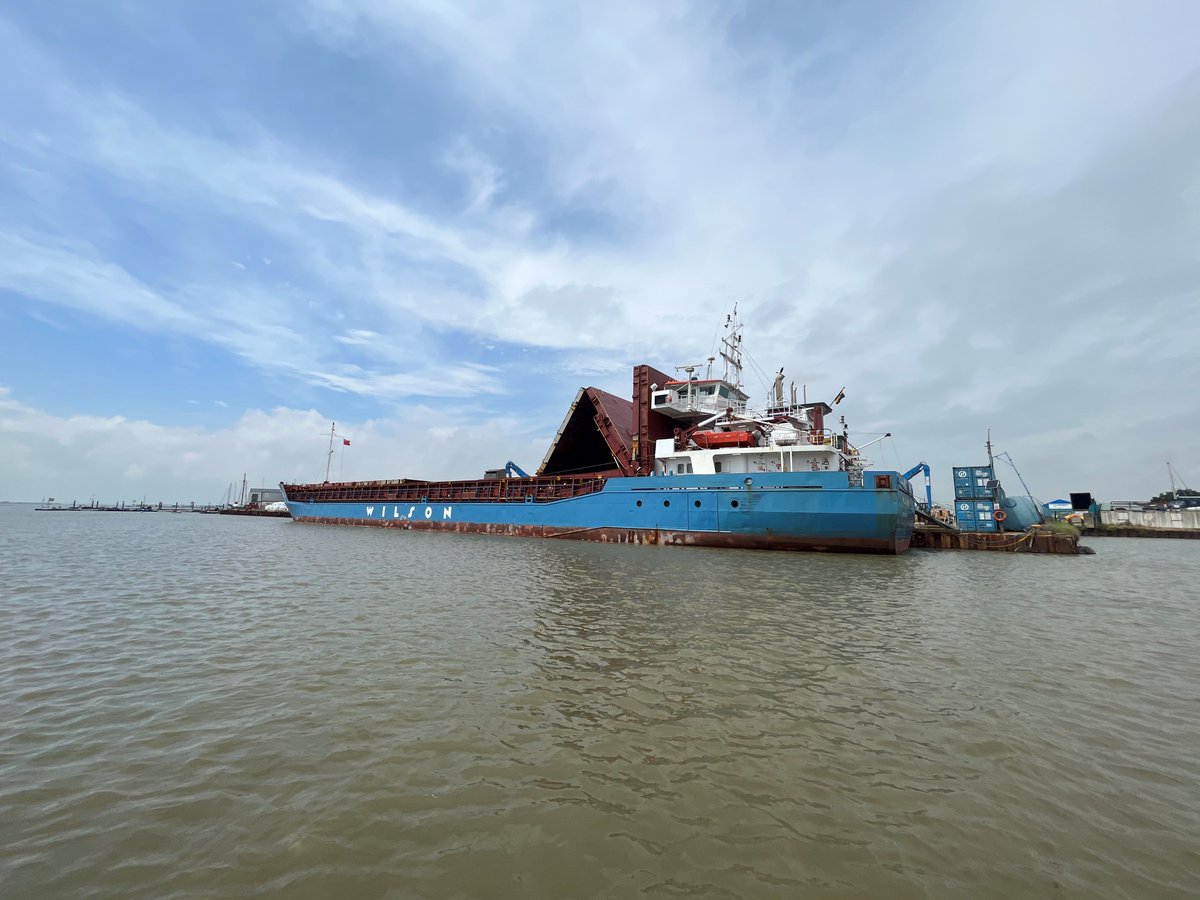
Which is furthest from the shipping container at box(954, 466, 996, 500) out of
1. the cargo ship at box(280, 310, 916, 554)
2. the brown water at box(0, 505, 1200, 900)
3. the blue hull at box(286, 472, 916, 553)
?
the brown water at box(0, 505, 1200, 900)

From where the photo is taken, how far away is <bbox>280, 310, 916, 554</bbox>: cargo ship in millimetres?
19891

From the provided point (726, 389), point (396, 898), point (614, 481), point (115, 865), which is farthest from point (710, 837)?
point (726, 389)

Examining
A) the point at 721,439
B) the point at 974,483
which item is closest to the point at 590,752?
A: the point at 721,439

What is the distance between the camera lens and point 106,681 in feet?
17.8

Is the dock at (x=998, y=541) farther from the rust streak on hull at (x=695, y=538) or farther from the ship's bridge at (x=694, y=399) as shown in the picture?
the ship's bridge at (x=694, y=399)

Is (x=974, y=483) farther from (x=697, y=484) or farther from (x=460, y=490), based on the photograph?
(x=460, y=490)

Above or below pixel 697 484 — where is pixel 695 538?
below

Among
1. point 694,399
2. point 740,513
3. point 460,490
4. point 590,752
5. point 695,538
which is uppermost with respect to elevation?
point 694,399

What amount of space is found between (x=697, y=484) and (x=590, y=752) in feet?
63.8

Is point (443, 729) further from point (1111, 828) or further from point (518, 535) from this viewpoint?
point (518, 535)

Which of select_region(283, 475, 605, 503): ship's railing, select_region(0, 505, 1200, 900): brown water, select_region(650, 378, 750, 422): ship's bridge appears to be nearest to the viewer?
select_region(0, 505, 1200, 900): brown water

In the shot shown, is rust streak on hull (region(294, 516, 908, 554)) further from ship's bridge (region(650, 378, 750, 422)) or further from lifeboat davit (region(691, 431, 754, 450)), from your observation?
ship's bridge (region(650, 378, 750, 422))

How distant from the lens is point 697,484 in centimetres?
2289

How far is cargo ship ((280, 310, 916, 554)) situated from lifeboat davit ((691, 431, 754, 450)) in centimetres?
5
